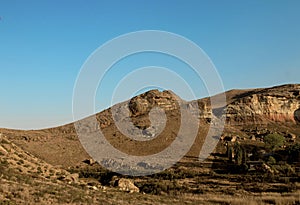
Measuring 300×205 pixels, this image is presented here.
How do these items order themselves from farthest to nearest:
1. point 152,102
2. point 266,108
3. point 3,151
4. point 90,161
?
point 266,108, point 152,102, point 90,161, point 3,151

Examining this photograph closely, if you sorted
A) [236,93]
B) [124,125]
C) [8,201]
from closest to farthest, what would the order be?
[8,201] → [124,125] → [236,93]

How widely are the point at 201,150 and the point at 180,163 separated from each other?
343 inches

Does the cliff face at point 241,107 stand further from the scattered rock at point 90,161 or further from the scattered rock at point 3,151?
the scattered rock at point 3,151

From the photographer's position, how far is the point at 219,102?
111438mm

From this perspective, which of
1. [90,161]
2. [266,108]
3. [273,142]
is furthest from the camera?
[266,108]

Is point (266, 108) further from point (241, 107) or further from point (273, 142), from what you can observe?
point (273, 142)

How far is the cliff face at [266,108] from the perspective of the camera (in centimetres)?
8719

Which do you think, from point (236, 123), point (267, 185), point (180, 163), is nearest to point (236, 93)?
point (236, 123)

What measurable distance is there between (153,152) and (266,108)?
4992 centimetres

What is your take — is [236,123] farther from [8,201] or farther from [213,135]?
[8,201]

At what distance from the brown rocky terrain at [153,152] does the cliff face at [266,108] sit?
261 mm

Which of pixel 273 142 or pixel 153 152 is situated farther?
→ pixel 273 142

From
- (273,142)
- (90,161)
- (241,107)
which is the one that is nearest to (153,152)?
(90,161)

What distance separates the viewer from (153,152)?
52.7m
